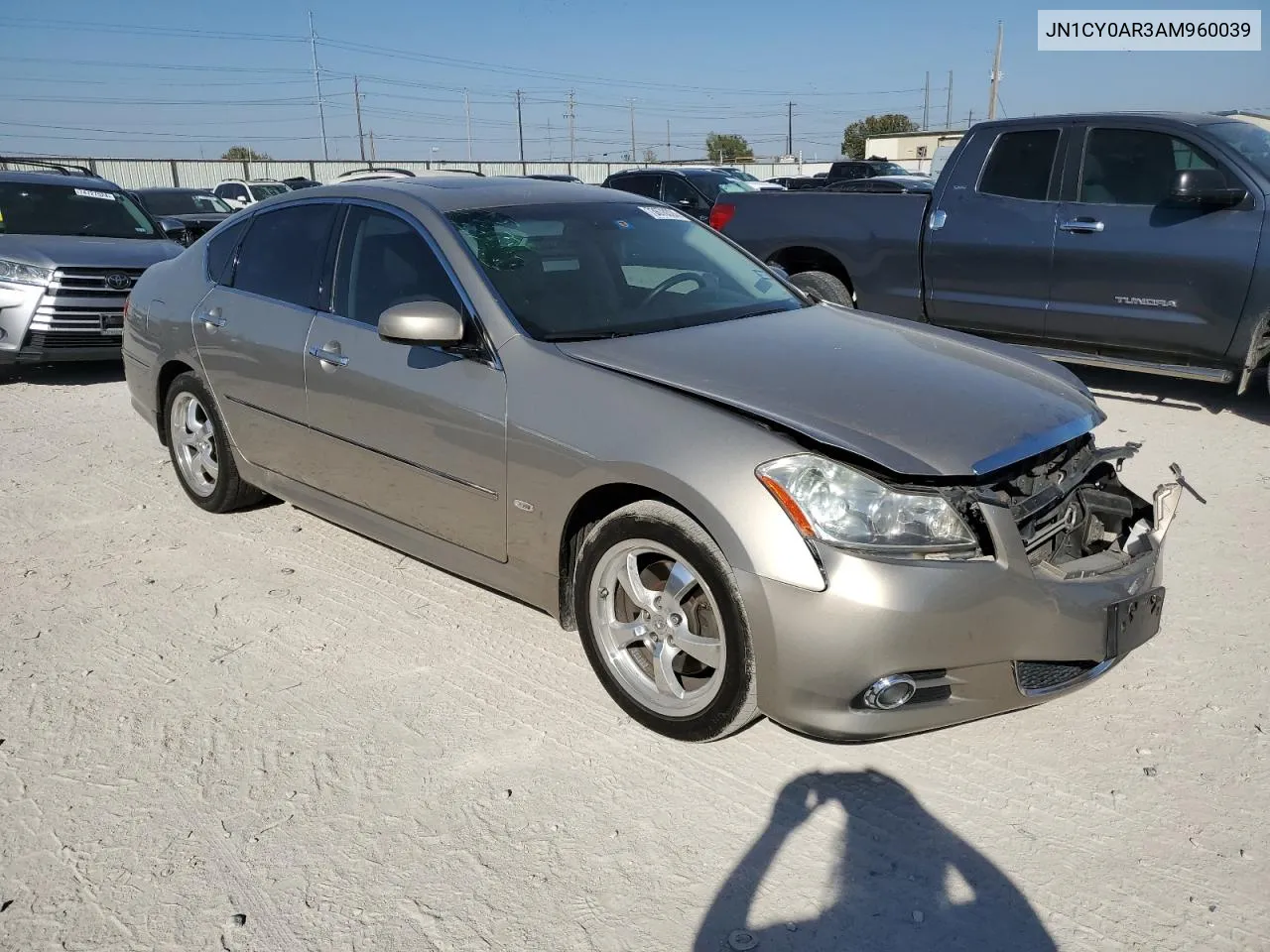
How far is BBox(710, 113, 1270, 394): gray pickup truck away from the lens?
20.7 feet

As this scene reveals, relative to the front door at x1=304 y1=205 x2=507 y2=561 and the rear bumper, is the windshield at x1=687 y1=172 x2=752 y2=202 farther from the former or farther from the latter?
the rear bumper

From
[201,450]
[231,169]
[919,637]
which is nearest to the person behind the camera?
[919,637]

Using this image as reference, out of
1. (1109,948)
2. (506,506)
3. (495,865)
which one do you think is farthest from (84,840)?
(1109,948)

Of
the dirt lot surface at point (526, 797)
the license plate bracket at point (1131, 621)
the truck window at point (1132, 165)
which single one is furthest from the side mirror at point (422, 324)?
the truck window at point (1132, 165)

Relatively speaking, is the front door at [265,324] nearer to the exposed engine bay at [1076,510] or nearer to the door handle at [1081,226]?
the exposed engine bay at [1076,510]

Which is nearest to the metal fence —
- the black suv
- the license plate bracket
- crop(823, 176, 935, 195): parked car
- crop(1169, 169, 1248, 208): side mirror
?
the black suv

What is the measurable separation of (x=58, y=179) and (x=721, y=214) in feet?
21.2

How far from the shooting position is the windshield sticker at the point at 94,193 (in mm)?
9823

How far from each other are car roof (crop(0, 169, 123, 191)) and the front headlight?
9.52 m

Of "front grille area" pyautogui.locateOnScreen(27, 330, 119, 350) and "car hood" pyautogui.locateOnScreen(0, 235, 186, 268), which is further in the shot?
"car hood" pyautogui.locateOnScreen(0, 235, 186, 268)

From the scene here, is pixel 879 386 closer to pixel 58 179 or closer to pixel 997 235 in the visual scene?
pixel 997 235

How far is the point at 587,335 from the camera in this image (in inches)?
140

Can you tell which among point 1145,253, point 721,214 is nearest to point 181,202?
point 721,214

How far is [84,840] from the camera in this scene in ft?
8.96
